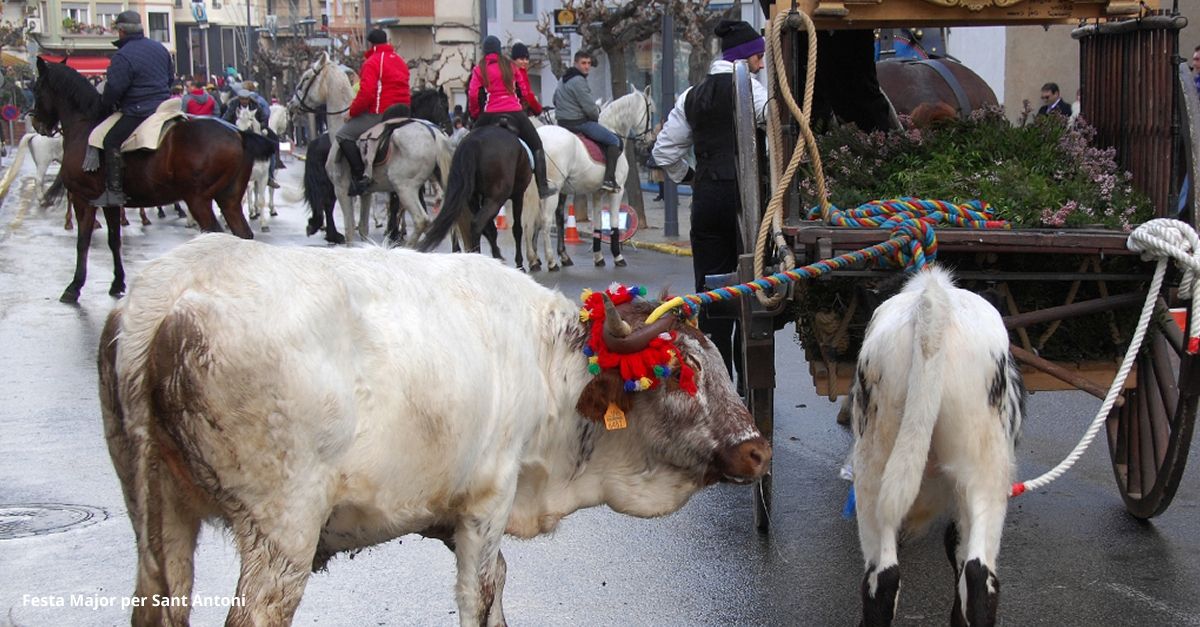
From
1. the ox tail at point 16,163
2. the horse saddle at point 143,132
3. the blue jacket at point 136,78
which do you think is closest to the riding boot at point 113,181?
the horse saddle at point 143,132

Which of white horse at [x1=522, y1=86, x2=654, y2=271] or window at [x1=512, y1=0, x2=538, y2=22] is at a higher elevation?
window at [x1=512, y1=0, x2=538, y2=22]

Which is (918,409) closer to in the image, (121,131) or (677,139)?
(677,139)

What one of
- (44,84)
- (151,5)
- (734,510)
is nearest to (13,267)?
(44,84)

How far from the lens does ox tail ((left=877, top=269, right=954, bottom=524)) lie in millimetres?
4090

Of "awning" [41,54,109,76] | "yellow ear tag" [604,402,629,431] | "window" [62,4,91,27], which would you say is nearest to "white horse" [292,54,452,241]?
"yellow ear tag" [604,402,629,431]

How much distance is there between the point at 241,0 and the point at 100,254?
8167 cm

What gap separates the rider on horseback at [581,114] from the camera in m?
17.0

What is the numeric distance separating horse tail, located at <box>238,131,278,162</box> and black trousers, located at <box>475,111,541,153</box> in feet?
8.19

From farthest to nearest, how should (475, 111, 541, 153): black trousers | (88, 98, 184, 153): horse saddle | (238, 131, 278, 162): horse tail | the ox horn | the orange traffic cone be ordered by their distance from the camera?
the orange traffic cone → (475, 111, 541, 153): black trousers → (238, 131, 278, 162): horse tail → (88, 98, 184, 153): horse saddle → the ox horn

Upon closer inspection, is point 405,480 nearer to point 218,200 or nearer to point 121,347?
point 121,347

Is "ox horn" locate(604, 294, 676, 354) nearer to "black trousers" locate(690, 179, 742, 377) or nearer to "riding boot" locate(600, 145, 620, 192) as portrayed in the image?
"black trousers" locate(690, 179, 742, 377)

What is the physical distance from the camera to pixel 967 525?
4254 millimetres

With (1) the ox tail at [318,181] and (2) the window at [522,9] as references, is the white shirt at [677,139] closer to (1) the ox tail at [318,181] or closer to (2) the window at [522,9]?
(1) the ox tail at [318,181]

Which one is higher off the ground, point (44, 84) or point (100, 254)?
point (44, 84)
